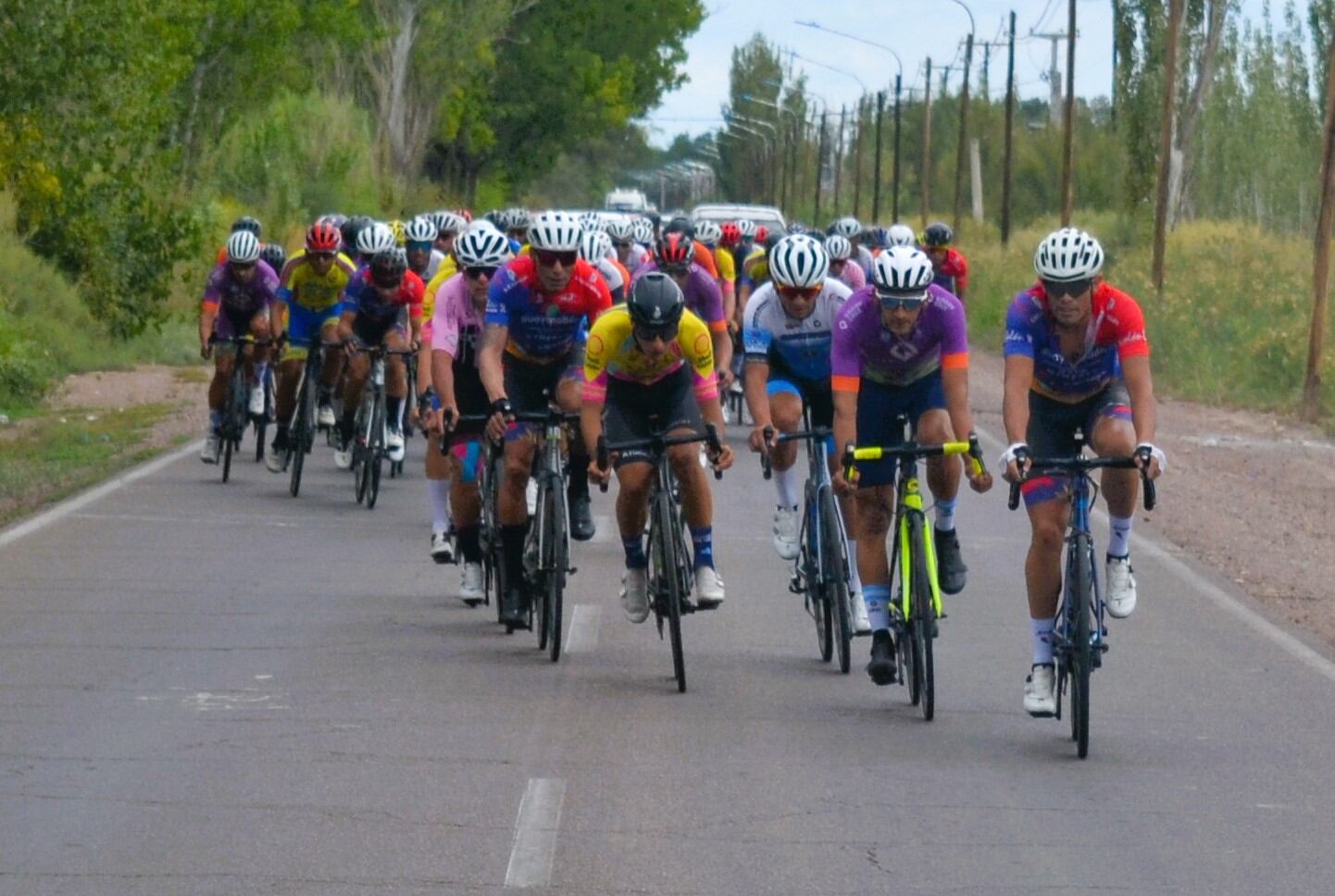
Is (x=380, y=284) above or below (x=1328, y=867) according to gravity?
above

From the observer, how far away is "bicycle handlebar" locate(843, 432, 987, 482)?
9234mm

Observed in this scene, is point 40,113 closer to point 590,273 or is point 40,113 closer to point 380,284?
point 380,284

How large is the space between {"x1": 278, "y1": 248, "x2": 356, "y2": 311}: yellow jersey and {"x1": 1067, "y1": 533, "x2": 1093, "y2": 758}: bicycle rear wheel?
8975 millimetres

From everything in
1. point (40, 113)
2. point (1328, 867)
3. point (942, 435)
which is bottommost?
point (1328, 867)

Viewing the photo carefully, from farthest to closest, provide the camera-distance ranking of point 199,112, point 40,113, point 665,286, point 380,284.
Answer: point 199,112 < point 40,113 < point 380,284 < point 665,286

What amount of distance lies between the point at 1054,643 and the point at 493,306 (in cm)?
329

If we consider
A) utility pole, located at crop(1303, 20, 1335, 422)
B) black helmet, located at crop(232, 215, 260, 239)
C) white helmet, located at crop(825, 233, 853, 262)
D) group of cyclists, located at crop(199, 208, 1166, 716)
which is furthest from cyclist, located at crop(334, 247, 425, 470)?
utility pole, located at crop(1303, 20, 1335, 422)

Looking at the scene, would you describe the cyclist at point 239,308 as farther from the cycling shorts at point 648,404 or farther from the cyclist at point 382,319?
the cycling shorts at point 648,404

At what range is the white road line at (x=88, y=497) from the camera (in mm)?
14539

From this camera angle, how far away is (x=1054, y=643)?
8.87 meters

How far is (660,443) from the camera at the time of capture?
996 cm

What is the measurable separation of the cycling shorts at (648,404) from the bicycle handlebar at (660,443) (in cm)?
25

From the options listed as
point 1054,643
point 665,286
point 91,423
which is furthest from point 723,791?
point 91,423

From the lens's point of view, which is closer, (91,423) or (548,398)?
(548,398)
